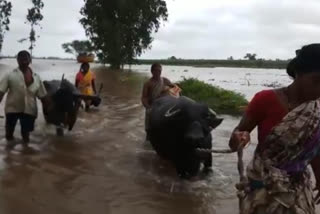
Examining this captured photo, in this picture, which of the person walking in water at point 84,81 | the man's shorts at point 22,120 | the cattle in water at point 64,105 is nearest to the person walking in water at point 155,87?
the cattle in water at point 64,105

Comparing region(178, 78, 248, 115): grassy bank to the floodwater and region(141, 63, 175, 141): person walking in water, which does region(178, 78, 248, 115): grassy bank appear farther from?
region(141, 63, 175, 141): person walking in water

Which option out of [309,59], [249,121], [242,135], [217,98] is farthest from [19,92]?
[217,98]

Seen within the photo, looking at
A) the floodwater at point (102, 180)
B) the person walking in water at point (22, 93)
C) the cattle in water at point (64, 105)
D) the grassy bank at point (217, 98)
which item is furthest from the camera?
the grassy bank at point (217, 98)

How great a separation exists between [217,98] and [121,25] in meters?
23.3

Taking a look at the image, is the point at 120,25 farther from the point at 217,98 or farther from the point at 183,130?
the point at 183,130

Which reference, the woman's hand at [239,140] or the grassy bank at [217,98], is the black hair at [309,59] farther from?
the grassy bank at [217,98]

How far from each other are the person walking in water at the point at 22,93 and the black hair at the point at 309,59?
612 cm

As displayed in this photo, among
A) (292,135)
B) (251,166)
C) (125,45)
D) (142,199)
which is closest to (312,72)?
(292,135)

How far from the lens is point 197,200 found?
6.43m

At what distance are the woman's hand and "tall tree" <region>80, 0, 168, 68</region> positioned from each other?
3608 centimetres

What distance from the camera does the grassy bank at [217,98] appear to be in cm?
1631

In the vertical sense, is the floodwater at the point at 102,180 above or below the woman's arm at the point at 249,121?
below

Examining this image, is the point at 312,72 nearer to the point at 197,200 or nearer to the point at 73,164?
the point at 197,200

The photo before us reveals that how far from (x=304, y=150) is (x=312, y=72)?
467 mm
